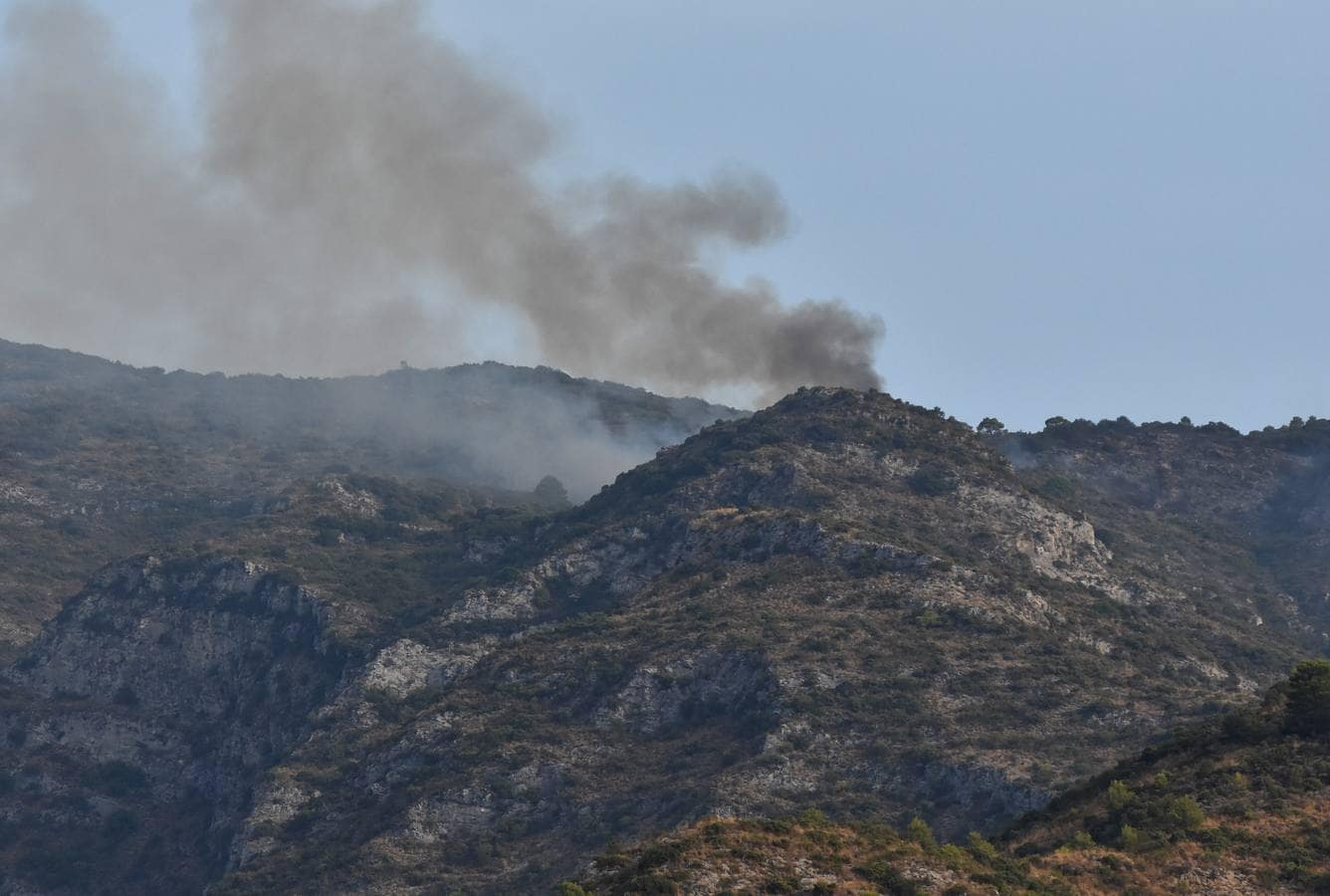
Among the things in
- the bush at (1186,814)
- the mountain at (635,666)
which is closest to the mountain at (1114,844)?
the bush at (1186,814)

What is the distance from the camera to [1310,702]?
301 feet

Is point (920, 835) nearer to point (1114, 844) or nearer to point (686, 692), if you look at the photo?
point (1114, 844)

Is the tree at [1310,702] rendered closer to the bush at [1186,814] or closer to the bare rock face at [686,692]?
the bush at [1186,814]

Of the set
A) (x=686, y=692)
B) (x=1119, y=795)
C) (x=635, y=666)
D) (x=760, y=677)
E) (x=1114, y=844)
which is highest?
(x=760, y=677)

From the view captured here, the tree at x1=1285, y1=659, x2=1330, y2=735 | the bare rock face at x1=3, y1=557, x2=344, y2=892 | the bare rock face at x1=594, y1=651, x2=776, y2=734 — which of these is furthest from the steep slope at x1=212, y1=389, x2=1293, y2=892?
the tree at x1=1285, y1=659, x2=1330, y2=735

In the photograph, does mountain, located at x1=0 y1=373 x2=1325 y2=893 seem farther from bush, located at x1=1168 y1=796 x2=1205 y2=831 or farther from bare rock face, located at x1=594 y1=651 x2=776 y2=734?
bush, located at x1=1168 y1=796 x2=1205 y2=831

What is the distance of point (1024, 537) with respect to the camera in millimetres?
167500

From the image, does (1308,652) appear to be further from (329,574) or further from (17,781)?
(17,781)

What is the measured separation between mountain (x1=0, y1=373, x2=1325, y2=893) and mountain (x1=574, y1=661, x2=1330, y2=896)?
22.1 metres

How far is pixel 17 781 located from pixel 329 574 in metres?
36.2

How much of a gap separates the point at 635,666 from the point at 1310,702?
61.2 meters

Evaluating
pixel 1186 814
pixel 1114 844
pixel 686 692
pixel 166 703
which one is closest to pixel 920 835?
pixel 1114 844

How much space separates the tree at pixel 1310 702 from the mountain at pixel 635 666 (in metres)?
22.3

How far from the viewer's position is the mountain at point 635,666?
408 feet
